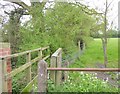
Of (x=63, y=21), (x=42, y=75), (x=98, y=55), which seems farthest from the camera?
(x=98, y=55)

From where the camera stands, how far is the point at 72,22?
5273 millimetres

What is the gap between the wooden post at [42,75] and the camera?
1.68 meters

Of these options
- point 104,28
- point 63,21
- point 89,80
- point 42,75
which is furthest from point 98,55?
point 42,75

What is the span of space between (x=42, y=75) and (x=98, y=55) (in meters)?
6.95

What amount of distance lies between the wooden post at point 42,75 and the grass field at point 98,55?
4862 mm

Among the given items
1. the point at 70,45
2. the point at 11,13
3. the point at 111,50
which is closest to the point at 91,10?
the point at 70,45

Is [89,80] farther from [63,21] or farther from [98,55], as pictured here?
[98,55]

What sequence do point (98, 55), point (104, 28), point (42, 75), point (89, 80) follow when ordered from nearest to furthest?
1. point (42, 75)
2. point (89, 80)
3. point (104, 28)
4. point (98, 55)

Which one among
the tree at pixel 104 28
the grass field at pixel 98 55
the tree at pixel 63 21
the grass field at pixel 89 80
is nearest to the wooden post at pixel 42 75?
the grass field at pixel 89 80

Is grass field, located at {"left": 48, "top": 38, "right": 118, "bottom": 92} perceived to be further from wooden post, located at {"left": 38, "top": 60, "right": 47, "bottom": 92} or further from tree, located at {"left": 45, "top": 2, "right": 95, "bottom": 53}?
tree, located at {"left": 45, "top": 2, "right": 95, "bottom": 53}

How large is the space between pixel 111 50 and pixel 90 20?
5.82 feet

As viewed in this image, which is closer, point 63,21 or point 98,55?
point 63,21

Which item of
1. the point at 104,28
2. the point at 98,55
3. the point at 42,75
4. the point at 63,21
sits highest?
the point at 63,21

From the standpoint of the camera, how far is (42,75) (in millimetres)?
1689
